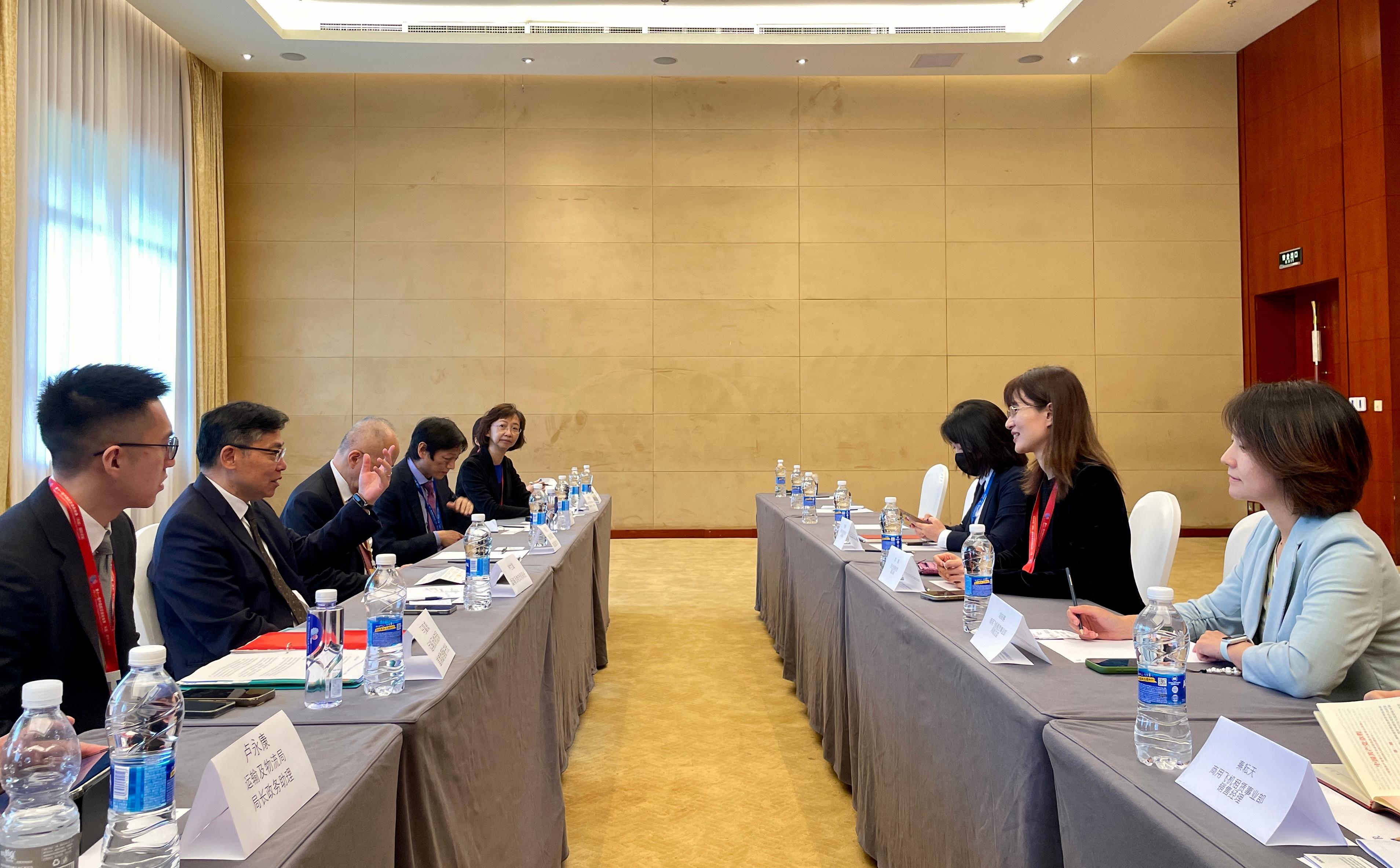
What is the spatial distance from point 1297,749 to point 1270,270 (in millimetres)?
8667

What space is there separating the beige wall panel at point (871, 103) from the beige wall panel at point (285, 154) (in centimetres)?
454

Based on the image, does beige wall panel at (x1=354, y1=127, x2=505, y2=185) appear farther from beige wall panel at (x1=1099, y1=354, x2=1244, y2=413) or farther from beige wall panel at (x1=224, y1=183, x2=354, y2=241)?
beige wall panel at (x1=1099, y1=354, x2=1244, y2=413)

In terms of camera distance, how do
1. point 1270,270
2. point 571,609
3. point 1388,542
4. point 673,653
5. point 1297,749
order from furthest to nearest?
point 1270,270
point 1388,542
point 673,653
point 571,609
point 1297,749

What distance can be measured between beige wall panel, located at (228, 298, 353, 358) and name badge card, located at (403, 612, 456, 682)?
7.60m

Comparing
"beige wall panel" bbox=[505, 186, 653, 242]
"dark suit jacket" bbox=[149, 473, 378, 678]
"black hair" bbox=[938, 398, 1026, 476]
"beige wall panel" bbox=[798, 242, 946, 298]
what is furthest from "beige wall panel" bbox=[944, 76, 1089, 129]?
"dark suit jacket" bbox=[149, 473, 378, 678]

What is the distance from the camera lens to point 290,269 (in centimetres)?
848

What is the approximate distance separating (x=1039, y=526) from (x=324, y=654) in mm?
1946

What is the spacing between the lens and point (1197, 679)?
1560mm

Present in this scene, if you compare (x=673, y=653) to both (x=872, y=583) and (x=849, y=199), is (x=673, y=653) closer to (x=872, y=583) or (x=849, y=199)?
(x=872, y=583)

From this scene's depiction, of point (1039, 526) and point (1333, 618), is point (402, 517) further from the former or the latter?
point (1333, 618)

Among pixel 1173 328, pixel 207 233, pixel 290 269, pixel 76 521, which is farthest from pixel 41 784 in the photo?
pixel 1173 328

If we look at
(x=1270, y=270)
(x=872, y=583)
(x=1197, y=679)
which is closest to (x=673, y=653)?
(x=872, y=583)

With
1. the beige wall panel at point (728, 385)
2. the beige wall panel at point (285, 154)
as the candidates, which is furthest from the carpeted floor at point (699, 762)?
the beige wall panel at point (285, 154)

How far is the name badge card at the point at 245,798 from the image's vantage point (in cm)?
92
